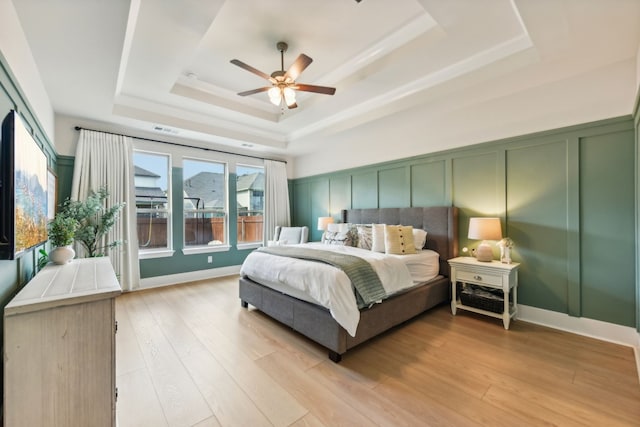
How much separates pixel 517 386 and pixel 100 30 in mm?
4145

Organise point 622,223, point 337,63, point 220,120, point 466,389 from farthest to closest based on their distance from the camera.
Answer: point 220,120 < point 337,63 < point 622,223 < point 466,389

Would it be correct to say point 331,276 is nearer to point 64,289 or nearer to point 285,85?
point 64,289

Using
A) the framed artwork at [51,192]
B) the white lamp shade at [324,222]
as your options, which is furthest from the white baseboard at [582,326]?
the framed artwork at [51,192]

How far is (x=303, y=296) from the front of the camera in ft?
8.69

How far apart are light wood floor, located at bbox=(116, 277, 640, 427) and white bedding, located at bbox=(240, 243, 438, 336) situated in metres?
0.46

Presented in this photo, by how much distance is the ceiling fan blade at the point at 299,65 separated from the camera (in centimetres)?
235

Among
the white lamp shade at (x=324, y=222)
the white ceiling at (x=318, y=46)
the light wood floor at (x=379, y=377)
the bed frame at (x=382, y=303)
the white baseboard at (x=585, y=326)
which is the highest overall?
the white ceiling at (x=318, y=46)

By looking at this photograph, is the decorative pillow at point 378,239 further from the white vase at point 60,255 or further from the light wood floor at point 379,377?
the white vase at point 60,255

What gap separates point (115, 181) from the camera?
13.5 feet

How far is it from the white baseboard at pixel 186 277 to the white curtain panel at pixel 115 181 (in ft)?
0.70

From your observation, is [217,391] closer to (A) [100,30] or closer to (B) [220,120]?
(A) [100,30]

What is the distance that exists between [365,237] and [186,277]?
3407 millimetres

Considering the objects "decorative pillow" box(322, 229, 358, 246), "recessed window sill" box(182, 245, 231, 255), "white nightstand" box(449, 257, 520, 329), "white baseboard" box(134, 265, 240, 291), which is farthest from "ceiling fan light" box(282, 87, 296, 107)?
"white baseboard" box(134, 265, 240, 291)

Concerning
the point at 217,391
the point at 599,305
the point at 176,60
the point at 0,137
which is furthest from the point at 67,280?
the point at 599,305
